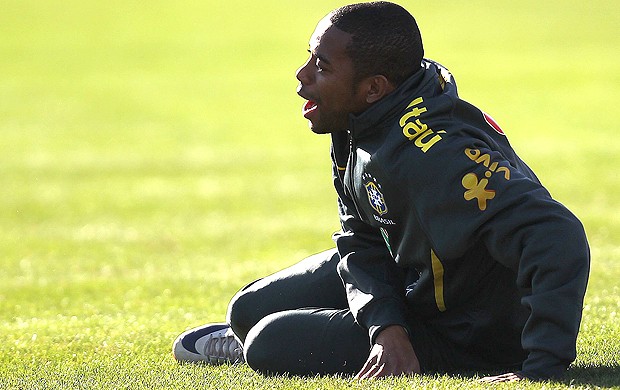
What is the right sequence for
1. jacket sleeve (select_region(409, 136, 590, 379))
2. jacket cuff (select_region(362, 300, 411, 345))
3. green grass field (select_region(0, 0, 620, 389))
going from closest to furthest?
jacket sleeve (select_region(409, 136, 590, 379)) → jacket cuff (select_region(362, 300, 411, 345)) → green grass field (select_region(0, 0, 620, 389))

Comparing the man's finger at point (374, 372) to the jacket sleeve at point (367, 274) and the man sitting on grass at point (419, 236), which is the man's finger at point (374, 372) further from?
the jacket sleeve at point (367, 274)

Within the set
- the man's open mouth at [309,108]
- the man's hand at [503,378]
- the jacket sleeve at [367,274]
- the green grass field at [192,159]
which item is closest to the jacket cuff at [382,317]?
the jacket sleeve at [367,274]

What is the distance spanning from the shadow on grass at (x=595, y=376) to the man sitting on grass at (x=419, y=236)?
0.15 metres

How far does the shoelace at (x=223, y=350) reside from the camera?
197 inches

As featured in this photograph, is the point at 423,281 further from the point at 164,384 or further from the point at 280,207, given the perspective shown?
the point at 280,207

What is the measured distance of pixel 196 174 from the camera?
51.2 feet

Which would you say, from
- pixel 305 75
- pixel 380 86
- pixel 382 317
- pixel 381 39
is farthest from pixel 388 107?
pixel 382 317

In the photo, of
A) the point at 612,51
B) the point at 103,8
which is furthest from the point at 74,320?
the point at 103,8

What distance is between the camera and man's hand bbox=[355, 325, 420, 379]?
13.7ft

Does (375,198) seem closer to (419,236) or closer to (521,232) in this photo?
(419,236)

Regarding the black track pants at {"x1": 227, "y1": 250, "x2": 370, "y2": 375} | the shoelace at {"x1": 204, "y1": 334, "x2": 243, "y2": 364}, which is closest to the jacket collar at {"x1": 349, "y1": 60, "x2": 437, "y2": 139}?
the black track pants at {"x1": 227, "y1": 250, "x2": 370, "y2": 375}

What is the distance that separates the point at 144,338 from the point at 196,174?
32.8 feet

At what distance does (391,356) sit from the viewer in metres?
4.22

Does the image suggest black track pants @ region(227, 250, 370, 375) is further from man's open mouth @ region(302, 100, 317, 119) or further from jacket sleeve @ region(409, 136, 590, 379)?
man's open mouth @ region(302, 100, 317, 119)
